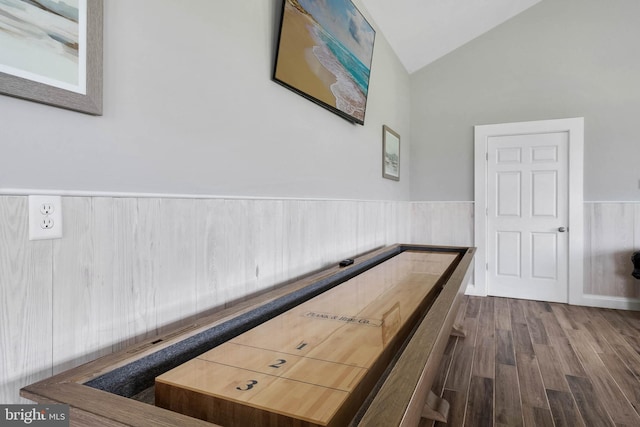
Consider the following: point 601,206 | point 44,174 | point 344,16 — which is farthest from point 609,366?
point 44,174

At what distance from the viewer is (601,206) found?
384cm

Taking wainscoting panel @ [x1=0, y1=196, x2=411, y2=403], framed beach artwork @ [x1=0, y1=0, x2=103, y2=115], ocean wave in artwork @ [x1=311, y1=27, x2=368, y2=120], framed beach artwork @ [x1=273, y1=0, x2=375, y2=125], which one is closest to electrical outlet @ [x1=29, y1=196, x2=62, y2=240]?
wainscoting panel @ [x1=0, y1=196, x2=411, y2=403]

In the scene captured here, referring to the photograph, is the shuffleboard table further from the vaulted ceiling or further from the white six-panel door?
the white six-panel door

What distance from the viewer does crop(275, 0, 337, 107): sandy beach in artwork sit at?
180cm

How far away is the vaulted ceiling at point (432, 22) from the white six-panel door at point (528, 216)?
1266 mm

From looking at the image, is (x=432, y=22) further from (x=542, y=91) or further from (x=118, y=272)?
(x=118, y=272)

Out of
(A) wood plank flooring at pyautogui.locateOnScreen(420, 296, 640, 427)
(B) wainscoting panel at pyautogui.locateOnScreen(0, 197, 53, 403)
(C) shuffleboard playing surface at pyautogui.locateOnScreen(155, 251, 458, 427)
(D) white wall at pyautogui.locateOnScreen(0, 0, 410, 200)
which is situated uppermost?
(D) white wall at pyautogui.locateOnScreen(0, 0, 410, 200)

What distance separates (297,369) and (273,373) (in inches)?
2.3

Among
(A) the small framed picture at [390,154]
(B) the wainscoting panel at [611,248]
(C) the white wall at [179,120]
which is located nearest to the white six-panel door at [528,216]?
(B) the wainscoting panel at [611,248]

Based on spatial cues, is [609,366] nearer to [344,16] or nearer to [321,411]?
[321,411]

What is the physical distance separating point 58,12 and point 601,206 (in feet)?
15.4

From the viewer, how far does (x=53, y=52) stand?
913 mm

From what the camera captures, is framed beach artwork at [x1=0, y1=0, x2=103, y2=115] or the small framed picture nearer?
framed beach artwork at [x1=0, y1=0, x2=103, y2=115]

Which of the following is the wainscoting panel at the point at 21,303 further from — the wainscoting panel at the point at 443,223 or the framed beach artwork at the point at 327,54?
the wainscoting panel at the point at 443,223
